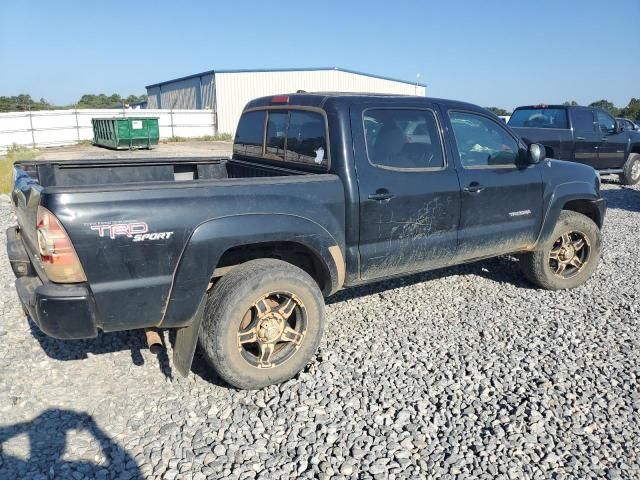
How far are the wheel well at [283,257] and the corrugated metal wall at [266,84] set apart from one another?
31.1m

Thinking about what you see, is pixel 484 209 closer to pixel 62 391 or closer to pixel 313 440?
pixel 313 440

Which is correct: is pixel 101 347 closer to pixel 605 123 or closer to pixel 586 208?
pixel 586 208

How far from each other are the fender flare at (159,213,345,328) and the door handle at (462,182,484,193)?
159cm

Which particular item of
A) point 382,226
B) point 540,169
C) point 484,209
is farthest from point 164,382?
point 540,169

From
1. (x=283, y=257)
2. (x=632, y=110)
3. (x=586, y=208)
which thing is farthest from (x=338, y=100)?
(x=632, y=110)

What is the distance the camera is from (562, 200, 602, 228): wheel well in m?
5.44

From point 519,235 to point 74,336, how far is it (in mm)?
3799

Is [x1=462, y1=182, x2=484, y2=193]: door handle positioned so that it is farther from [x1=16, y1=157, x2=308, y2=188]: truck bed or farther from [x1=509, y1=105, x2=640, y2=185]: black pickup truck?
[x1=509, y1=105, x2=640, y2=185]: black pickup truck

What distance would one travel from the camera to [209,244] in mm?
3078

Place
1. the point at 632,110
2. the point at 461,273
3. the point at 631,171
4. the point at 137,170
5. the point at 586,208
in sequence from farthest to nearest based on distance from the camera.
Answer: the point at 632,110 → the point at 631,171 → the point at 461,273 → the point at 586,208 → the point at 137,170

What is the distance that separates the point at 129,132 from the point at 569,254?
931 inches

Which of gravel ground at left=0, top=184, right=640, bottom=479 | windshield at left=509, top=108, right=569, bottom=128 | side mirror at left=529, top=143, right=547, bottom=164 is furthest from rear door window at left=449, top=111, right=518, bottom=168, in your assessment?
windshield at left=509, top=108, right=569, bottom=128

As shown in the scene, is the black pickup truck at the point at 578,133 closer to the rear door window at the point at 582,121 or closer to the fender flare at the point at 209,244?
the rear door window at the point at 582,121

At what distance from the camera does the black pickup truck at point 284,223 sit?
9.34ft
